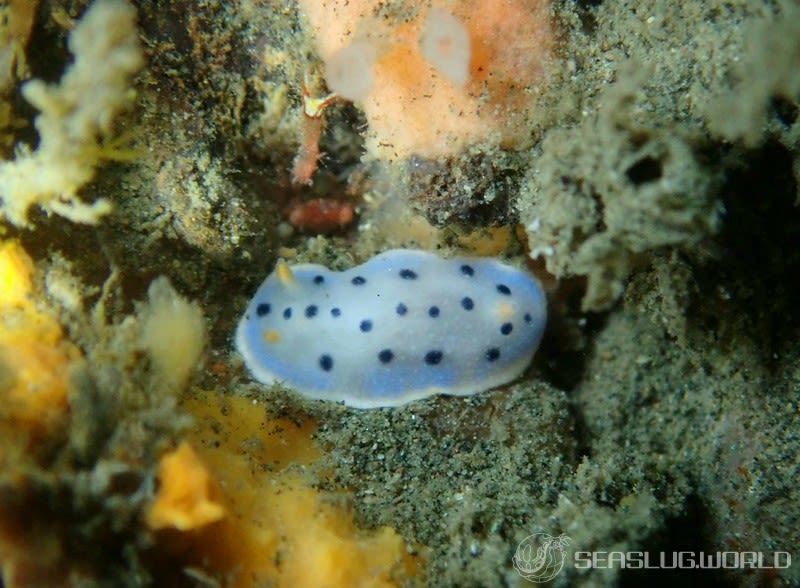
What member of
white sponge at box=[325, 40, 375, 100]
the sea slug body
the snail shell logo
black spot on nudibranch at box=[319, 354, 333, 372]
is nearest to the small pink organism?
white sponge at box=[325, 40, 375, 100]

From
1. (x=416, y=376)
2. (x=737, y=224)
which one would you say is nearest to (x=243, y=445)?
(x=416, y=376)

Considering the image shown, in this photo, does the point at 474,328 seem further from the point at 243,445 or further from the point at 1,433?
the point at 1,433

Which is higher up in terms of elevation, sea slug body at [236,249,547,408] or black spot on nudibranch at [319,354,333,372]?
sea slug body at [236,249,547,408]

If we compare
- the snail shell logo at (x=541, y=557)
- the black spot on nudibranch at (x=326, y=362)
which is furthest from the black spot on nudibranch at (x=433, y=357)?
the snail shell logo at (x=541, y=557)

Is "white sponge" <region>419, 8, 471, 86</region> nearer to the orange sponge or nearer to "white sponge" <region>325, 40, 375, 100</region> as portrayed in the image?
the orange sponge

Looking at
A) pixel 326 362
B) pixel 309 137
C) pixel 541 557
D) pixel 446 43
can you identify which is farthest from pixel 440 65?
pixel 541 557

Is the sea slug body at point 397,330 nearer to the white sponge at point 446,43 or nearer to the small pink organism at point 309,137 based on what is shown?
the small pink organism at point 309,137

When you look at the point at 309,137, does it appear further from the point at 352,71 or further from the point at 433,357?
the point at 433,357
